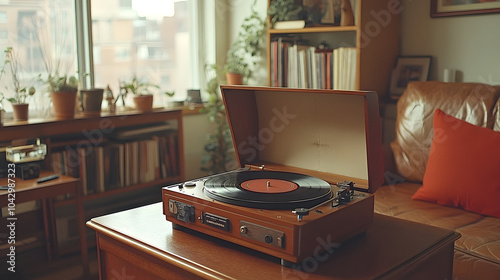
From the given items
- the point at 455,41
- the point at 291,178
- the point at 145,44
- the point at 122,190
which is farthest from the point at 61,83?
the point at 455,41

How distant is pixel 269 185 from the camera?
134 cm

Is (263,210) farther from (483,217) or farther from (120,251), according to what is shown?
(483,217)

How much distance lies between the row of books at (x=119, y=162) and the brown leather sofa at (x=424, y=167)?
1.42 meters

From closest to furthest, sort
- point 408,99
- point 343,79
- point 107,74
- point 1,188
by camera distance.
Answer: point 1,188 → point 408,99 → point 343,79 → point 107,74

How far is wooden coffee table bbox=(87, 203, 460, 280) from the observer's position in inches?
44.6

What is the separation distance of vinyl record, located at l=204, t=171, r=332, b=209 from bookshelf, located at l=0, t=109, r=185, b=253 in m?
1.39

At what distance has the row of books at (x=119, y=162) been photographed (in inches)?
109

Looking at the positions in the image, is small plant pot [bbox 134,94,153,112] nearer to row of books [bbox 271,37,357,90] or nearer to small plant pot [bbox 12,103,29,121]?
small plant pot [bbox 12,103,29,121]

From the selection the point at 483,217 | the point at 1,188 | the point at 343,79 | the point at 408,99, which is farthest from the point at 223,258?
the point at 343,79

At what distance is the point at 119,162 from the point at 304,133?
1.71m

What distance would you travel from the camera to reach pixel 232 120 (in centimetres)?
157

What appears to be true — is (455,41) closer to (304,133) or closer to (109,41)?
(304,133)

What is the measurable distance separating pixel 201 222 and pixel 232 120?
0.41 meters

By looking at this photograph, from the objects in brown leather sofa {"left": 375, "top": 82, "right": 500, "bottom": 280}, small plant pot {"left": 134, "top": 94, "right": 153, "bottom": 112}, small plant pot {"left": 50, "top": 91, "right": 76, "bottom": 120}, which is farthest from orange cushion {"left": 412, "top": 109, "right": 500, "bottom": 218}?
small plant pot {"left": 50, "top": 91, "right": 76, "bottom": 120}
